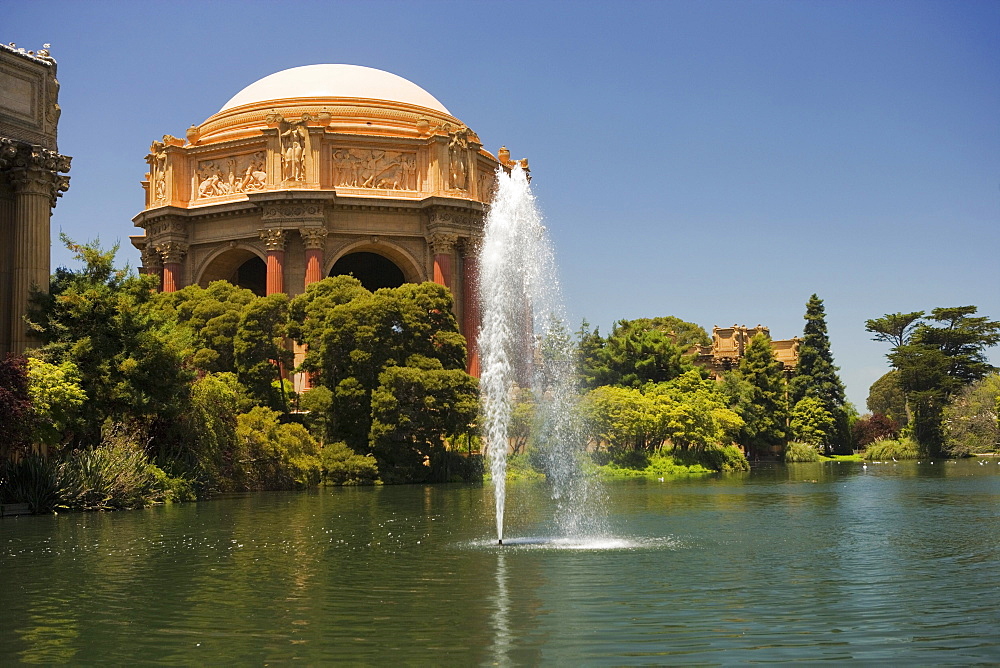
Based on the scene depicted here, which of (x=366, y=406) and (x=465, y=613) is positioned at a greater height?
(x=366, y=406)

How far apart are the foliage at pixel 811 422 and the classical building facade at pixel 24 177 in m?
55.7

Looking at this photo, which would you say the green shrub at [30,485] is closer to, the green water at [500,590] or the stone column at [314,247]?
the green water at [500,590]

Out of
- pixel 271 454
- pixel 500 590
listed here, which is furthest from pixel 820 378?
pixel 500 590

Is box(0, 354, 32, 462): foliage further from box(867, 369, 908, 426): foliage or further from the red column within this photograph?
box(867, 369, 908, 426): foliage

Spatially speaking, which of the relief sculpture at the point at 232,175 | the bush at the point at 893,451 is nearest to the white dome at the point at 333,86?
the relief sculpture at the point at 232,175

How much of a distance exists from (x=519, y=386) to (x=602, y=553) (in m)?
39.3

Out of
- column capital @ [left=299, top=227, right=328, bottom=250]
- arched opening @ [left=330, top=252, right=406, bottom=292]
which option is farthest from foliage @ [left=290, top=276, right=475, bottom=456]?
arched opening @ [left=330, top=252, right=406, bottom=292]

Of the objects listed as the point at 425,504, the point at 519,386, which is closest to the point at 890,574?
the point at 425,504

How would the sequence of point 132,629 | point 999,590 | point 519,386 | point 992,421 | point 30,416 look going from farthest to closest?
point 992,421, point 519,386, point 30,416, point 999,590, point 132,629

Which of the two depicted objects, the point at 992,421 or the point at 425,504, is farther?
the point at 992,421

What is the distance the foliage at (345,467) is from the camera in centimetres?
3869

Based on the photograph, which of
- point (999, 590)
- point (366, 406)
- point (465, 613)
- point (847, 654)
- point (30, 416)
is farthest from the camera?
point (366, 406)

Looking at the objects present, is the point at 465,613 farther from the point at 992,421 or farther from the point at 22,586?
the point at 992,421

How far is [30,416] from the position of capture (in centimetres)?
2259
